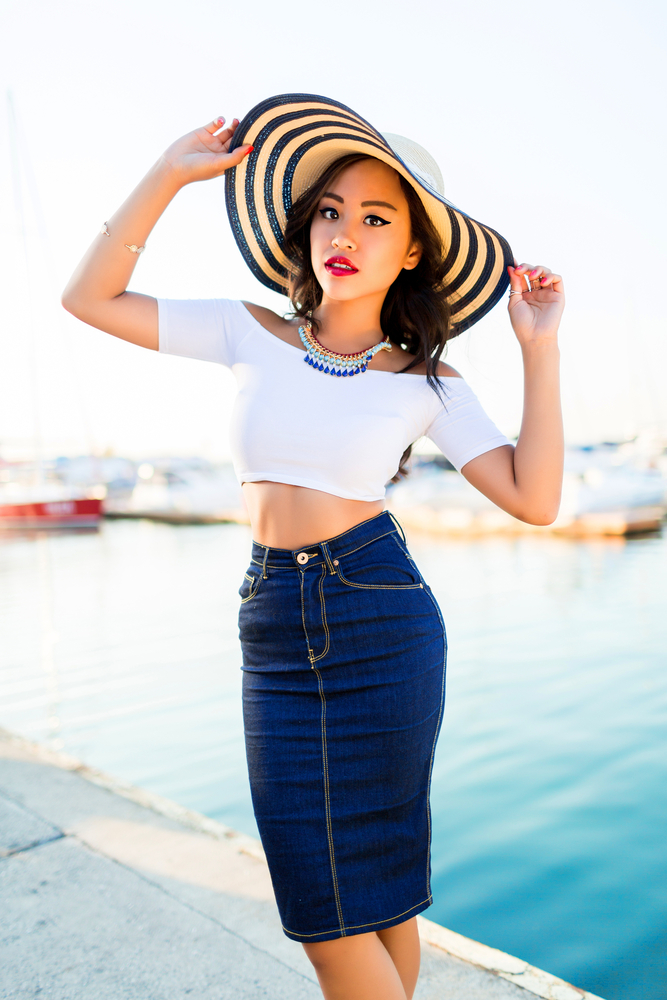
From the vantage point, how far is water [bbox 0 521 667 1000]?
2789 mm

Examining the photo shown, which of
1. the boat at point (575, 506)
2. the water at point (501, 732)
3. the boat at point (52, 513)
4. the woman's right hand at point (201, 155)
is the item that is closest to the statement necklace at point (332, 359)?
the woman's right hand at point (201, 155)

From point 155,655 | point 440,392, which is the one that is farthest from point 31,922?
point 155,655

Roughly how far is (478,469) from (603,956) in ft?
6.46

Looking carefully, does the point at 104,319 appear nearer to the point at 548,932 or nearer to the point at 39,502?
the point at 548,932

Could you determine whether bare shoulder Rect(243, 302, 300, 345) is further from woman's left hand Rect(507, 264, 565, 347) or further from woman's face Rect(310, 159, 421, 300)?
woman's left hand Rect(507, 264, 565, 347)

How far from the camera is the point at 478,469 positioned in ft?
4.79

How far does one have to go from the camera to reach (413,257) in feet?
5.30

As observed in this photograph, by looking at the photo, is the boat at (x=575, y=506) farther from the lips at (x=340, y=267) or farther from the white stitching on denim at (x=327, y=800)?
the white stitching on denim at (x=327, y=800)

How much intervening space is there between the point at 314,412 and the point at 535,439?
0.40 metres

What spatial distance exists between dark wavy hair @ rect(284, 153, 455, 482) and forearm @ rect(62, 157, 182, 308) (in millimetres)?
319

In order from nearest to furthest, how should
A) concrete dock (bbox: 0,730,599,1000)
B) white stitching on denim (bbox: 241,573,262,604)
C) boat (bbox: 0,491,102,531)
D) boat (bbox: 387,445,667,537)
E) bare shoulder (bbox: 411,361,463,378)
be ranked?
white stitching on denim (bbox: 241,573,262,604) → bare shoulder (bbox: 411,361,463,378) → concrete dock (bbox: 0,730,599,1000) → boat (bbox: 387,445,667,537) → boat (bbox: 0,491,102,531)

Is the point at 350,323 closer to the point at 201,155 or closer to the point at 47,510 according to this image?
the point at 201,155

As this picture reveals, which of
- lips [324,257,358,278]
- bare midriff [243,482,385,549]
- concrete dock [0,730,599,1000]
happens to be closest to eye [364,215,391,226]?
lips [324,257,358,278]

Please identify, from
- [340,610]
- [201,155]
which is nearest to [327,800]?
[340,610]
